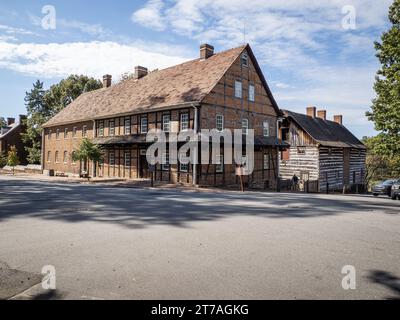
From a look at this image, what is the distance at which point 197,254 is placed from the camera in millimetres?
5980

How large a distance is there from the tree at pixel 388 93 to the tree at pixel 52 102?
42.4 metres

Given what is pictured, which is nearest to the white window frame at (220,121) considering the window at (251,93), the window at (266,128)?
the window at (251,93)

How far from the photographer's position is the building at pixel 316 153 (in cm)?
3325

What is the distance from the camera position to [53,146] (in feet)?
136

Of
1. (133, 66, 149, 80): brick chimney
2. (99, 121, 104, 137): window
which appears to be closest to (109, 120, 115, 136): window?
(99, 121, 104, 137): window

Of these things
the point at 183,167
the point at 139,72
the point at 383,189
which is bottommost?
the point at 383,189

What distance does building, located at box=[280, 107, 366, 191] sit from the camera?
3325 cm

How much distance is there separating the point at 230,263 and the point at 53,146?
40961 mm

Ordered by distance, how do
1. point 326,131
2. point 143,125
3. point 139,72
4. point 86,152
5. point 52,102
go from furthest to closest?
1. point 52,102
2. point 326,131
3. point 139,72
4. point 143,125
5. point 86,152

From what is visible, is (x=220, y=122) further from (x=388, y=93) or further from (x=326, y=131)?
(x=326, y=131)

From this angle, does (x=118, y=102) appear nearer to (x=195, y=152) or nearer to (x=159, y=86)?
(x=159, y=86)

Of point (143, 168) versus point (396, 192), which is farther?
point (143, 168)

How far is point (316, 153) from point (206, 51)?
48.8ft

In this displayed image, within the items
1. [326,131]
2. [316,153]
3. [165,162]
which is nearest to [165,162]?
[165,162]
